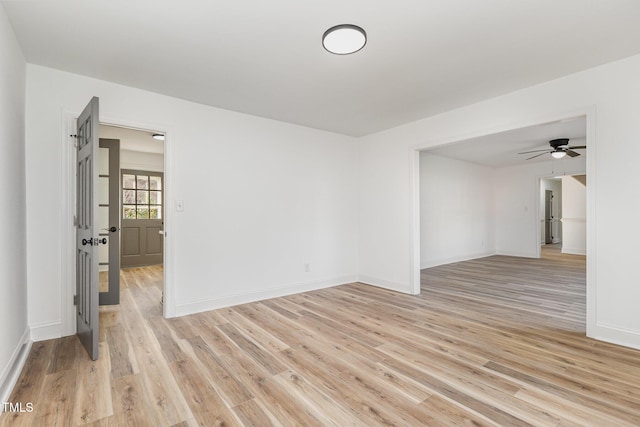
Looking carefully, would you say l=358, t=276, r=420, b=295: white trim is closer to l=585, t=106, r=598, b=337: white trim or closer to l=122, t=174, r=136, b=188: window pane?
l=585, t=106, r=598, b=337: white trim

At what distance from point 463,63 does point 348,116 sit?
1.70m

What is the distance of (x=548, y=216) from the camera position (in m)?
Answer: 10.9

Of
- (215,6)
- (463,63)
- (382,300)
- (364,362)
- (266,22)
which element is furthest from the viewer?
(382,300)

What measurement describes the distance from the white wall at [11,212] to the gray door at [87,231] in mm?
382

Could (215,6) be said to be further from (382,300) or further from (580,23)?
(382,300)

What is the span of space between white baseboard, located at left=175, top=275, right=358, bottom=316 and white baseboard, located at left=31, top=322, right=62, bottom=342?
1.04 meters

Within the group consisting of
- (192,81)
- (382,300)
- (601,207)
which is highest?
(192,81)

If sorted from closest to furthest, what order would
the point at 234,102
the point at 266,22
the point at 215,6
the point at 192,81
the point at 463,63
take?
the point at 215,6 < the point at 266,22 < the point at 463,63 < the point at 192,81 < the point at 234,102

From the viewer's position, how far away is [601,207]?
282 cm

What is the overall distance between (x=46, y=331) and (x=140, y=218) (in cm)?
438

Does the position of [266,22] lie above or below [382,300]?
above

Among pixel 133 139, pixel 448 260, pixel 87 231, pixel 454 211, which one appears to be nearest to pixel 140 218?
pixel 133 139

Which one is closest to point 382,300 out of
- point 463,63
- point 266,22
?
point 463,63

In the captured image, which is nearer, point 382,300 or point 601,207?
point 601,207
